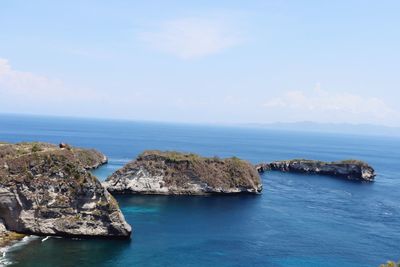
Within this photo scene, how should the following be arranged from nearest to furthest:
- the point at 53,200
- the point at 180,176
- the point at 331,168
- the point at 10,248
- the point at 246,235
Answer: the point at 10,248 < the point at 53,200 < the point at 246,235 < the point at 180,176 < the point at 331,168

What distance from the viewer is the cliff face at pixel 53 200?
65.4 meters

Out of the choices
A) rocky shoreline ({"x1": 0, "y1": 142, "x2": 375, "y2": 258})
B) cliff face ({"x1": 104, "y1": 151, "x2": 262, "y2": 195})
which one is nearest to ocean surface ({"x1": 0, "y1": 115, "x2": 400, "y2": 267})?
rocky shoreline ({"x1": 0, "y1": 142, "x2": 375, "y2": 258})

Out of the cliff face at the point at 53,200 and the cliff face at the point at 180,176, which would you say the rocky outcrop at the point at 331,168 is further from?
the cliff face at the point at 53,200

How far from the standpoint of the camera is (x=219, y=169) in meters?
113

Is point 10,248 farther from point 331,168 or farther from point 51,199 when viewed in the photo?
point 331,168

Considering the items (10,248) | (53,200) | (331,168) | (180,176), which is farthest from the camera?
(331,168)

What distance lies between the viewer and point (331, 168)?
162 metres

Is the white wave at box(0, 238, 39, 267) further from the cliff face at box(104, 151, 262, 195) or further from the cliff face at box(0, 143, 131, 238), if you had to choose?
the cliff face at box(104, 151, 262, 195)

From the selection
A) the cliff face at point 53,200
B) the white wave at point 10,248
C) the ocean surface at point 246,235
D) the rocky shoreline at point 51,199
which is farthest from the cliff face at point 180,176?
the white wave at point 10,248

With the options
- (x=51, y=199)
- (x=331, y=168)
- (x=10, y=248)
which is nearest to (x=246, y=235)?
(x=51, y=199)

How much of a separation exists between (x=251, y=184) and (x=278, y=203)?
38.6 ft

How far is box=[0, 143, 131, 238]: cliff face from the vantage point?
65375 mm

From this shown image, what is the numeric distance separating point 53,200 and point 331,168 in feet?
388

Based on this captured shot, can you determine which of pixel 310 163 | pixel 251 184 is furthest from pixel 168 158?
pixel 310 163
